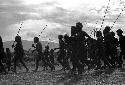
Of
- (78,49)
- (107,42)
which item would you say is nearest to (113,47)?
(107,42)

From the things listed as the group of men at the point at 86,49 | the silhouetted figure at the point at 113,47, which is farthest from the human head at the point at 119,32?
the silhouetted figure at the point at 113,47

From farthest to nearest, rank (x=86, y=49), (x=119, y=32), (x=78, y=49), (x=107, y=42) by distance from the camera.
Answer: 1. (x=107, y=42)
2. (x=119, y=32)
3. (x=86, y=49)
4. (x=78, y=49)

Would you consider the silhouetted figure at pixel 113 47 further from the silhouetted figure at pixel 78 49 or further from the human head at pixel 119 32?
the silhouetted figure at pixel 78 49

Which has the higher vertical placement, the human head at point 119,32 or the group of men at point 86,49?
the human head at point 119,32

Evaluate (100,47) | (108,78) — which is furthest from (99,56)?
(108,78)

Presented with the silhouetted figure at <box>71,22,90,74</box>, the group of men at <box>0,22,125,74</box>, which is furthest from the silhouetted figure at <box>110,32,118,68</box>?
the silhouetted figure at <box>71,22,90,74</box>

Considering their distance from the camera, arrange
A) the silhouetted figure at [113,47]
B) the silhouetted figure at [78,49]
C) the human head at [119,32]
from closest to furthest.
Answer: the silhouetted figure at [78,49] < the human head at [119,32] < the silhouetted figure at [113,47]

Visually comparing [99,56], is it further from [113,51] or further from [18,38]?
[18,38]

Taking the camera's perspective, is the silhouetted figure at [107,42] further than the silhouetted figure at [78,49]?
Yes

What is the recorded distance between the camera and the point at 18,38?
63.9ft

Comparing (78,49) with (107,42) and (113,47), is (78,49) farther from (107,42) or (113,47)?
(113,47)

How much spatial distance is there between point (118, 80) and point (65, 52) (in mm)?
8473

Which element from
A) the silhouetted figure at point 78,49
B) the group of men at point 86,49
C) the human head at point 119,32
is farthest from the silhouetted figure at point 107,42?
the silhouetted figure at point 78,49

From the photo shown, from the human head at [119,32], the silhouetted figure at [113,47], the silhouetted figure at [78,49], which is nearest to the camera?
the silhouetted figure at [78,49]
